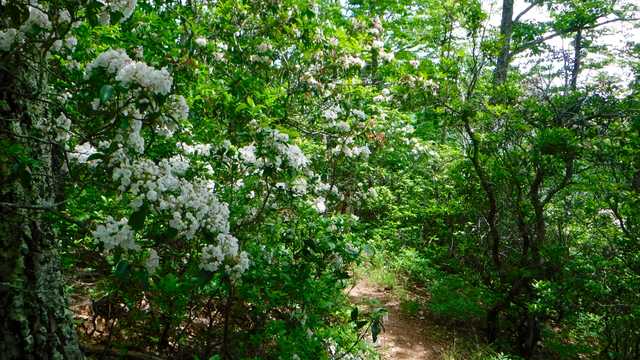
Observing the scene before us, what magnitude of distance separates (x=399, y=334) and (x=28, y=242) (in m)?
4.73

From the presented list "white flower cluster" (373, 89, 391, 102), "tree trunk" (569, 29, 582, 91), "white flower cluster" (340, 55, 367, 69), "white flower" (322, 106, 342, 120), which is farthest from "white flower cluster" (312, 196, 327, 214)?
"tree trunk" (569, 29, 582, 91)

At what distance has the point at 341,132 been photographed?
4348 mm

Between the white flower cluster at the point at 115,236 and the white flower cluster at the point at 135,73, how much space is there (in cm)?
53

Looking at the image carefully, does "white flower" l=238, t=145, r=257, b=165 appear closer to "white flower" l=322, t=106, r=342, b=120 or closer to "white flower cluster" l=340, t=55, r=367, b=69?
"white flower" l=322, t=106, r=342, b=120

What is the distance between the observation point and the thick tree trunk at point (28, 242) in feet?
5.40

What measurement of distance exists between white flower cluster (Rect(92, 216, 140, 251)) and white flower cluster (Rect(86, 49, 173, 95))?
1.74 feet

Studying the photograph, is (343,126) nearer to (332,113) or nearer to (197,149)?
(332,113)

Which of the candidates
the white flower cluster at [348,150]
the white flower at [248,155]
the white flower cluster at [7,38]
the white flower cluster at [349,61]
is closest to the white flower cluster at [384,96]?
the white flower cluster at [349,61]

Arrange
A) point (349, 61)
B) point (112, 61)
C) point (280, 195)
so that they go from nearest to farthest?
point (112, 61), point (280, 195), point (349, 61)

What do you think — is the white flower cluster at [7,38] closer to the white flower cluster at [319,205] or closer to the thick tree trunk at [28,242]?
the thick tree trunk at [28,242]

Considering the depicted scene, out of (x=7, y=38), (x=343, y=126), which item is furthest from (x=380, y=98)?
(x=7, y=38)

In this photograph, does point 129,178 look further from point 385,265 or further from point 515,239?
point 385,265

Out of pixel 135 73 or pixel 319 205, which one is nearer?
pixel 135 73

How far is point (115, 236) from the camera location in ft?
5.32
